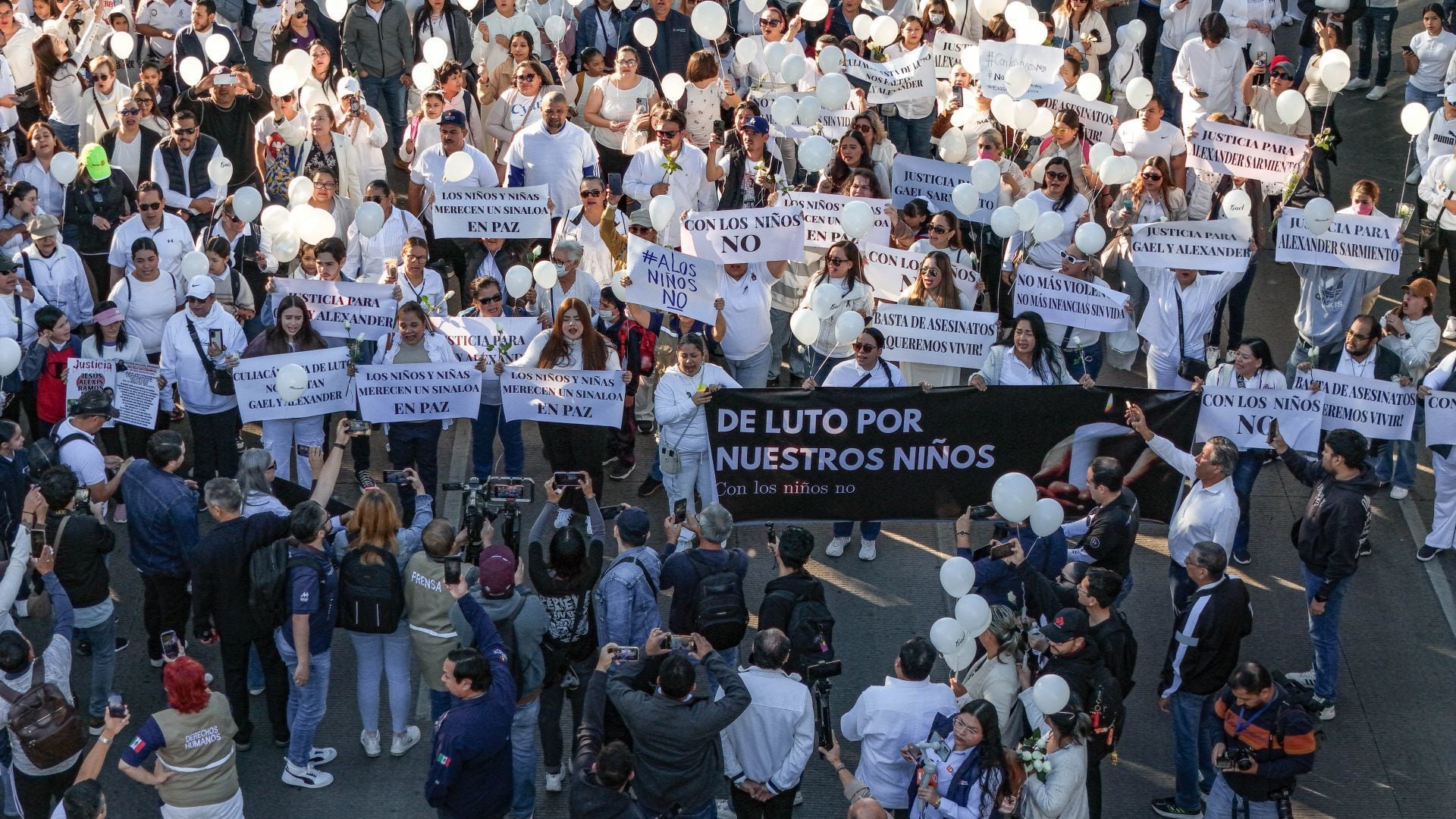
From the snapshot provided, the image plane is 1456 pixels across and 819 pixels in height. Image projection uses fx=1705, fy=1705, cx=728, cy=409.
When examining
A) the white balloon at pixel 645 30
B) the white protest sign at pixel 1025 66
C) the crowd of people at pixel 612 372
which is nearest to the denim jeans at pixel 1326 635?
the crowd of people at pixel 612 372

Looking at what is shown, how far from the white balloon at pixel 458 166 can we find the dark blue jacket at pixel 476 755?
17.9 feet

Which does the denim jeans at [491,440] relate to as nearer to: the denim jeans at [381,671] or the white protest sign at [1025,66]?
the denim jeans at [381,671]

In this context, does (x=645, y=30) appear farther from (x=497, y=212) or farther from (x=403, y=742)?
(x=403, y=742)

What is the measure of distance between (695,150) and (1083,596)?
19.8ft

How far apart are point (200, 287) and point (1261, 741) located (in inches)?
282

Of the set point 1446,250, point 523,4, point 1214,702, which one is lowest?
point 1214,702

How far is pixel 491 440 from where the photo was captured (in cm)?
1191

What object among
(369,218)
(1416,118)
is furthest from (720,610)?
(1416,118)

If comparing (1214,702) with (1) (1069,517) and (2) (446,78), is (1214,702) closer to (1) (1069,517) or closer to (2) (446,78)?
(1) (1069,517)

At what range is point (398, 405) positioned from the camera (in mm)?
11367

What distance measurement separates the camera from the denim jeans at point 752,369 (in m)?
12.2

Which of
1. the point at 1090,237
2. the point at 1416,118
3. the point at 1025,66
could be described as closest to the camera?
the point at 1090,237

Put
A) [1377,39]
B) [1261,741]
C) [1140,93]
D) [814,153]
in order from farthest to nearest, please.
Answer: [1377,39] < [1140,93] < [814,153] < [1261,741]

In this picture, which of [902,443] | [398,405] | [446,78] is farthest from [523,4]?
[902,443]
